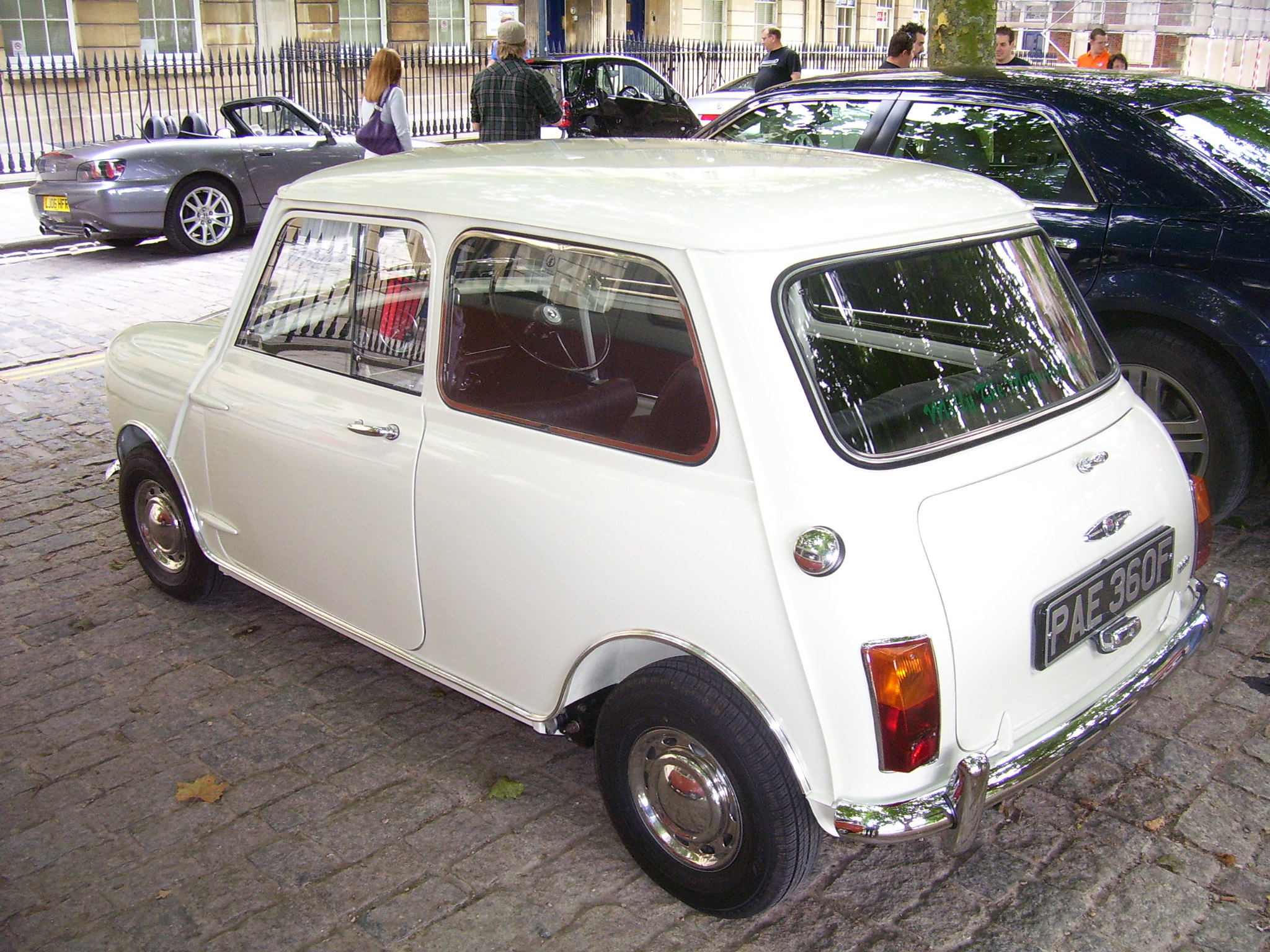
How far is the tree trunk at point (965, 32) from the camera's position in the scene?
29.8 feet

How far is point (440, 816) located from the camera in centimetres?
334

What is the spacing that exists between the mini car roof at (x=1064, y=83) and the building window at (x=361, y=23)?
67.9 feet

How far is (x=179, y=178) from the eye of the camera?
11414 millimetres

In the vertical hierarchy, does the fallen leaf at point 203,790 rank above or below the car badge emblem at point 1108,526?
below

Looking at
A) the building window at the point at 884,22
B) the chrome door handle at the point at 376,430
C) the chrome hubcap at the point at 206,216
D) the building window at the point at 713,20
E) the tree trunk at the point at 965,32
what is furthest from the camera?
the building window at the point at 884,22

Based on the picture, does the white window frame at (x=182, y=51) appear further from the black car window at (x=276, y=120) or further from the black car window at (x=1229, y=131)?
the black car window at (x=1229, y=131)

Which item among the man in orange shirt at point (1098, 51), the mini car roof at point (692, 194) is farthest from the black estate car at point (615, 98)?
the mini car roof at point (692, 194)

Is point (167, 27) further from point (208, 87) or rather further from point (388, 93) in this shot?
point (388, 93)

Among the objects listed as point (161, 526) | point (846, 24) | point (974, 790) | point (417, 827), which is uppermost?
point (846, 24)

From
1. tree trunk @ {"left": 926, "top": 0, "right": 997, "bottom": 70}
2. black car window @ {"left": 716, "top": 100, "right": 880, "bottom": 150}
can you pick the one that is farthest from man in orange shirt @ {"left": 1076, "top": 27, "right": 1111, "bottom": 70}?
black car window @ {"left": 716, "top": 100, "right": 880, "bottom": 150}

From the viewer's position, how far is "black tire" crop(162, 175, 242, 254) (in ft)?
37.7

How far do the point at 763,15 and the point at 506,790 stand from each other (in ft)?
104

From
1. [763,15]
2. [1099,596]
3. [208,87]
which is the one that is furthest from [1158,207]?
[763,15]

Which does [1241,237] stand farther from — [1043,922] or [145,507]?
[145,507]
